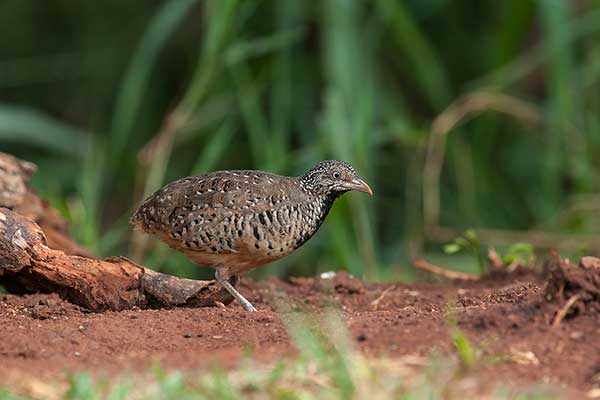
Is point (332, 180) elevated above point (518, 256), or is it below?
above

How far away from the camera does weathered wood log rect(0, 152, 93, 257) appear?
6.24 meters

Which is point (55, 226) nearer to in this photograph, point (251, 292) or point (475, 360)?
point (251, 292)

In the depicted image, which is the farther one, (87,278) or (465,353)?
(87,278)

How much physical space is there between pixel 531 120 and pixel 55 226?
4.02 meters

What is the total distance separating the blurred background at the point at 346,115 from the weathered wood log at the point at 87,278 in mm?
2084

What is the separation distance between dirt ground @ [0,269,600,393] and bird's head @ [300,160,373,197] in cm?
82

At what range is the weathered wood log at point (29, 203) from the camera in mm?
6242

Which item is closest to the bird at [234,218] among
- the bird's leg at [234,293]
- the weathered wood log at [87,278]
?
the bird's leg at [234,293]

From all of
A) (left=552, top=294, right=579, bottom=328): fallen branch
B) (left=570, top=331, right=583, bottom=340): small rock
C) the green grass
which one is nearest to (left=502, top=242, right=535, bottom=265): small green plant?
(left=552, top=294, right=579, bottom=328): fallen branch

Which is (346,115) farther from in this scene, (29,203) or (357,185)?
(29,203)

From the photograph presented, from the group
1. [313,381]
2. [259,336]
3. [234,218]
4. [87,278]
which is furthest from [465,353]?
[87,278]

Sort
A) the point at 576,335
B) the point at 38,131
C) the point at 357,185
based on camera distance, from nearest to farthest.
→ the point at 576,335
the point at 357,185
the point at 38,131

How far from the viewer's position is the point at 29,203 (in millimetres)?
6484

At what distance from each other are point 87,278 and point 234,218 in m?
0.78
